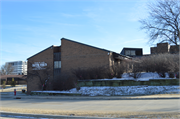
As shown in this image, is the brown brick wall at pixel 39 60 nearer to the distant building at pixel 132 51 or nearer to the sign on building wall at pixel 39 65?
the sign on building wall at pixel 39 65

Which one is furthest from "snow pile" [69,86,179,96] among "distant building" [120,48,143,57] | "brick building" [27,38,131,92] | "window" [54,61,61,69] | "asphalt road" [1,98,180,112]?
"distant building" [120,48,143,57]

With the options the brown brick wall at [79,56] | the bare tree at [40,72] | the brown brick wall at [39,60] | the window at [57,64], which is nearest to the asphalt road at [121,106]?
the brown brick wall at [79,56]

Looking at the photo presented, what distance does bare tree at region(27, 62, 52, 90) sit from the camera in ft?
108

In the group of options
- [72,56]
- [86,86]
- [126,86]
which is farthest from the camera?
[72,56]

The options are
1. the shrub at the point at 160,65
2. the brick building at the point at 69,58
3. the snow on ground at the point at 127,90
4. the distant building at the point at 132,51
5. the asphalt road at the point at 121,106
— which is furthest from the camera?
the distant building at the point at 132,51

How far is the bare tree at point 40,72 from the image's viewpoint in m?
32.9

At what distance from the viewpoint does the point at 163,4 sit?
16.5 meters

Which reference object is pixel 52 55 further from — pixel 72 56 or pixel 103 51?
pixel 103 51

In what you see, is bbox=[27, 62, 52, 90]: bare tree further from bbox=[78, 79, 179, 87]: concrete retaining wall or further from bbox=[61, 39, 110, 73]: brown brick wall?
bbox=[78, 79, 179, 87]: concrete retaining wall

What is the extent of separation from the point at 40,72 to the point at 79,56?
922 cm

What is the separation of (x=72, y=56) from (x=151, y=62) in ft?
46.6

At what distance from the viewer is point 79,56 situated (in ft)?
105

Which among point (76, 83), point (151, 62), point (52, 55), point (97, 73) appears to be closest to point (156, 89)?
point (151, 62)

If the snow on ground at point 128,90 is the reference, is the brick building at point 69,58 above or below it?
above
